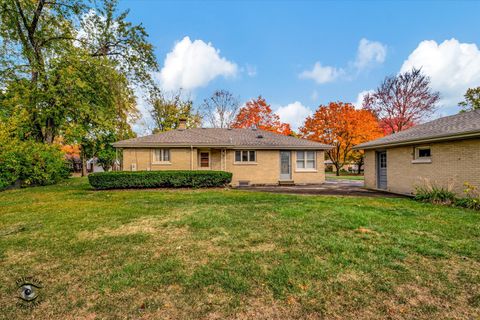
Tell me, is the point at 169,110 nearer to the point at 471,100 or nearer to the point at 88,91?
the point at 88,91

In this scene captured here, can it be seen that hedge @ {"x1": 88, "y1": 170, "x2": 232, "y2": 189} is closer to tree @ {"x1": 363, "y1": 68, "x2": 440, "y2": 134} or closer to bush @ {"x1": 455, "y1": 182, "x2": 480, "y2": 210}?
bush @ {"x1": 455, "y1": 182, "x2": 480, "y2": 210}

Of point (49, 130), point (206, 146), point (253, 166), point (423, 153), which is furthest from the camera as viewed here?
point (49, 130)

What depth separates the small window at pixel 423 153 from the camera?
10.1m

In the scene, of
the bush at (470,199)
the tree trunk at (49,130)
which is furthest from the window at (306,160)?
the tree trunk at (49,130)

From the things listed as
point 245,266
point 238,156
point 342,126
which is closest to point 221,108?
point 342,126

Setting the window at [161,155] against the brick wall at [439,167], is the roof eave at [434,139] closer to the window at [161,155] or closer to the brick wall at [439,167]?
the brick wall at [439,167]

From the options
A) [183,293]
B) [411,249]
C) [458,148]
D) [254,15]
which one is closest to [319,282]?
[183,293]

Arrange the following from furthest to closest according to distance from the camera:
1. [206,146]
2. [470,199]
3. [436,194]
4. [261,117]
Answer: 1. [261,117]
2. [206,146]
3. [436,194]
4. [470,199]

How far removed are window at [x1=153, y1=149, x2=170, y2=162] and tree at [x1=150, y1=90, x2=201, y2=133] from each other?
60.1 feet

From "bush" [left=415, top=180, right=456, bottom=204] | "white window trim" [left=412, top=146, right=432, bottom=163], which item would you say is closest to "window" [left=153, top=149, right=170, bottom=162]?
"bush" [left=415, top=180, right=456, bottom=204]

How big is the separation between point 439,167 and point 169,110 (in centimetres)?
3145

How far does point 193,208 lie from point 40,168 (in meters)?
14.5

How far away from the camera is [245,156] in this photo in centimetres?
1650

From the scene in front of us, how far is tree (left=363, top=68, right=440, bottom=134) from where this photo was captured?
27312 millimetres
